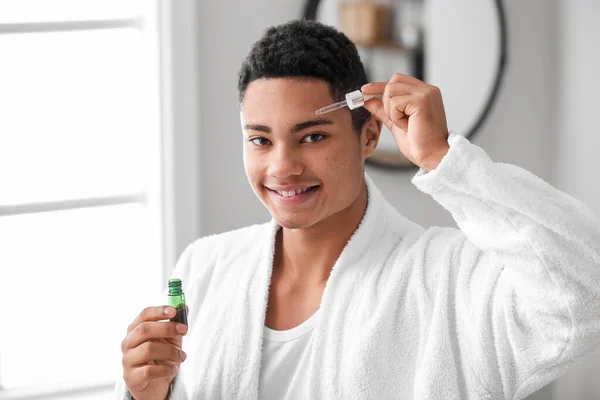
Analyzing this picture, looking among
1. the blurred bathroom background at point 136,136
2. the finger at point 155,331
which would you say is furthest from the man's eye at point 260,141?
the blurred bathroom background at point 136,136

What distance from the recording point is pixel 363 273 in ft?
4.67

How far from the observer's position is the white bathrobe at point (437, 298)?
1.09 meters

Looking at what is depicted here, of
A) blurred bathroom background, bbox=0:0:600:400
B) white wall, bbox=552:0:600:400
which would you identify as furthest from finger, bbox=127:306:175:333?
white wall, bbox=552:0:600:400

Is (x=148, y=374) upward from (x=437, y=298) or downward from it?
downward

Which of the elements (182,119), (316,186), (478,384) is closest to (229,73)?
(182,119)

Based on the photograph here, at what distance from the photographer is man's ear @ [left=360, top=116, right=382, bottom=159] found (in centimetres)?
144

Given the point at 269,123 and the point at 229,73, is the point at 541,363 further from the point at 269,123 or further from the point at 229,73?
the point at 229,73

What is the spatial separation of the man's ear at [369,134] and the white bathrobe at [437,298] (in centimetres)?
7

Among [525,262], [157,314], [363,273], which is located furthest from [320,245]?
[525,262]

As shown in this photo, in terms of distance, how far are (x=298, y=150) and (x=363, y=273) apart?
0.24m

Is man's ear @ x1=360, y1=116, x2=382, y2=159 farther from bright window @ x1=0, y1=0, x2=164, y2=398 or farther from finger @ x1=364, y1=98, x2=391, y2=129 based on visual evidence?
bright window @ x1=0, y1=0, x2=164, y2=398

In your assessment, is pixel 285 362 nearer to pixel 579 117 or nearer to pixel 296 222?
pixel 296 222

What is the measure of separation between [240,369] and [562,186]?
1.30m

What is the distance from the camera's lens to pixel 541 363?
1.16 meters
